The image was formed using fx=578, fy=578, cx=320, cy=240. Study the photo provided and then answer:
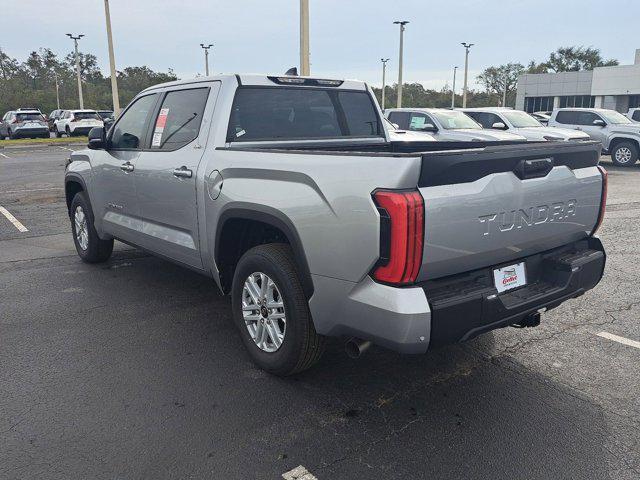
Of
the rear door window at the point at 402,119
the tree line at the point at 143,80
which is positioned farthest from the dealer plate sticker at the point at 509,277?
the tree line at the point at 143,80

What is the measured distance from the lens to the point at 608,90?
4956 centimetres

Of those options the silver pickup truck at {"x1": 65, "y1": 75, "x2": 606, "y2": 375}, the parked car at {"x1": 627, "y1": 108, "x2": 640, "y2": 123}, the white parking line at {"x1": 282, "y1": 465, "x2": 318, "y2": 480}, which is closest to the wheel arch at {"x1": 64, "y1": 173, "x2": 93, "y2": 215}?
the silver pickup truck at {"x1": 65, "y1": 75, "x2": 606, "y2": 375}

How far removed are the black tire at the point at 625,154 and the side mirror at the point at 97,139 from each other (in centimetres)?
1634

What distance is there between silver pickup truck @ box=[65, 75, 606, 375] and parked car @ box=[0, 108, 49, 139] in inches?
1236

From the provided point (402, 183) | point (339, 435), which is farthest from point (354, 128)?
point (339, 435)

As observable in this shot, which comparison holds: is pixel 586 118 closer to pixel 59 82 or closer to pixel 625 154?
pixel 625 154

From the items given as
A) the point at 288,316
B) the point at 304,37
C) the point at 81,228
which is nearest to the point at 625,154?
the point at 304,37

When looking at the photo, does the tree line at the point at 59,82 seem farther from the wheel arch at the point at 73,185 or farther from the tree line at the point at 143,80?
the wheel arch at the point at 73,185

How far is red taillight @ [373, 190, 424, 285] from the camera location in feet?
8.75

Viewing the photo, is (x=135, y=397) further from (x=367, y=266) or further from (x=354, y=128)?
(x=354, y=128)

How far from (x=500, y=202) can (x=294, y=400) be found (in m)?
1.63

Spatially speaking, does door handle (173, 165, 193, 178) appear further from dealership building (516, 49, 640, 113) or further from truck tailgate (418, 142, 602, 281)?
dealership building (516, 49, 640, 113)

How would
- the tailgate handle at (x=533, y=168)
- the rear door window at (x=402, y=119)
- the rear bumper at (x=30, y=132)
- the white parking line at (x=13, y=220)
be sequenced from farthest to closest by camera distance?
1. the rear bumper at (x=30, y=132)
2. the rear door window at (x=402, y=119)
3. the white parking line at (x=13, y=220)
4. the tailgate handle at (x=533, y=168)

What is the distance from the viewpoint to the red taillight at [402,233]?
2.67 metres
